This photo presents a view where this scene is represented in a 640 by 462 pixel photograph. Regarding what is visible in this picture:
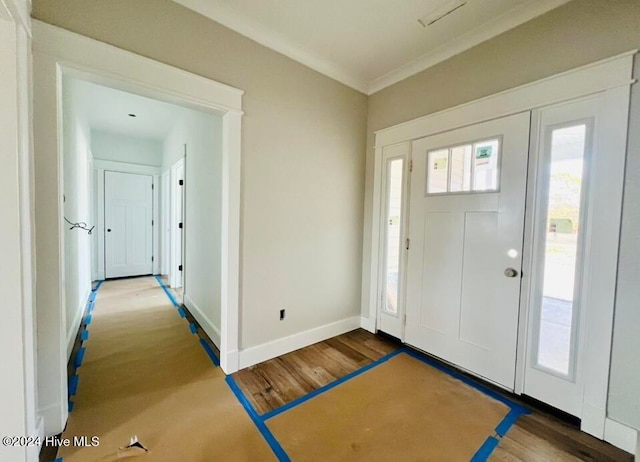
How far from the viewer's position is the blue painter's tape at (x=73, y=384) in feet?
6.02

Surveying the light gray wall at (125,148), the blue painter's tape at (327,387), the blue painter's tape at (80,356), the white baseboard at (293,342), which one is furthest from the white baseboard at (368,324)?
the light gray wall at (125,148)

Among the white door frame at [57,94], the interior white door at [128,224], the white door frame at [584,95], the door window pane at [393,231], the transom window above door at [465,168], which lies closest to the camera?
the white door frame at [57,94]

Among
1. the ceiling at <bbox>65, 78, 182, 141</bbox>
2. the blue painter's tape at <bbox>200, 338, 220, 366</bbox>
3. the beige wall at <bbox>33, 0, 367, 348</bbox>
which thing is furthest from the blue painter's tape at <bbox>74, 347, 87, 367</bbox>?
the ceiling at <bbox>65, 78, 182, 141</bbox>

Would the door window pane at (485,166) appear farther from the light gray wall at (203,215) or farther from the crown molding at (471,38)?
the light gray wall at (203,215)

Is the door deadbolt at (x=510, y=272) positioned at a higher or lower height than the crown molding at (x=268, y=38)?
lower

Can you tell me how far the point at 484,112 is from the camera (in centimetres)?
206

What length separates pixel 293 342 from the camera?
99.8 inches

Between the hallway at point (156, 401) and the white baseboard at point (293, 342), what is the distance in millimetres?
268

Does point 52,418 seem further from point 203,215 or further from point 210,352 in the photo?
point 203,215

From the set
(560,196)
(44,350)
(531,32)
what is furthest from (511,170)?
(44,350)

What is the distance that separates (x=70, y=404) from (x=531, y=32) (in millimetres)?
4000

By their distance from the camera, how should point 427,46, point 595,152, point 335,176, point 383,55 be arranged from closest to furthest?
point 595,152 → point 427,46 → point 383,55 → point 335,176

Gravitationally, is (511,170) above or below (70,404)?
above

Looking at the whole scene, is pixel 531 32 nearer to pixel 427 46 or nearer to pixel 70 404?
pixel 427 46
